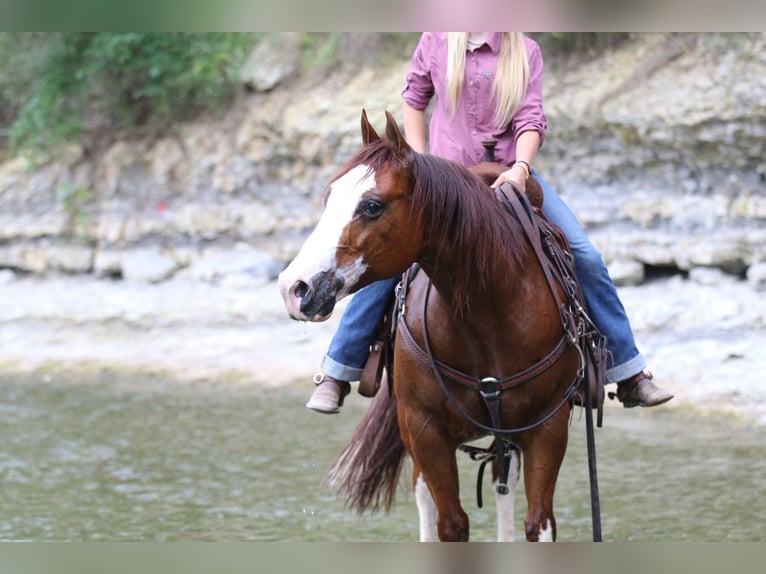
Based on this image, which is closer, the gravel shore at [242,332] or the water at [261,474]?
the water at [261,474]

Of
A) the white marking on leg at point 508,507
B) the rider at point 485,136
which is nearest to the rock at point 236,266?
the white marking on leg at point 508,507

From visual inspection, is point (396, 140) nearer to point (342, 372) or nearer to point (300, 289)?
point (300, 289)

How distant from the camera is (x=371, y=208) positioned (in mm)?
3084

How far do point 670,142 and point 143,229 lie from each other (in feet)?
23.4

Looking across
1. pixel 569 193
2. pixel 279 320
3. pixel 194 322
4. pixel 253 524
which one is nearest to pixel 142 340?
pixel 194 322

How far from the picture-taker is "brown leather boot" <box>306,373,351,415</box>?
14.4ft

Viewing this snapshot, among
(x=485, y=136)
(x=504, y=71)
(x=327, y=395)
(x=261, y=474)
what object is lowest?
(x=261, y=474)

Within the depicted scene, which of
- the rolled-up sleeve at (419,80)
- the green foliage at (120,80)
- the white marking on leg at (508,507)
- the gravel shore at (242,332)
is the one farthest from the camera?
the green foliage at (120,80)

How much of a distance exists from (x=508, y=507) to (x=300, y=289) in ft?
7.00

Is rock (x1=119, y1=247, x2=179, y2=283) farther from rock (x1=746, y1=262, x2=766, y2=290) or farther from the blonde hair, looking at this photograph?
the blonde hair

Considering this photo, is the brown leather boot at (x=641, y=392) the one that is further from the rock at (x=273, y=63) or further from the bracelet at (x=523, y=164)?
the rock at (x=273, y=63)

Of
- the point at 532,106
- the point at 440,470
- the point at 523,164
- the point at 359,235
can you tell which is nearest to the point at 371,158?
the point at 359,235

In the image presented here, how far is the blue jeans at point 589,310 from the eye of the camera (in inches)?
164

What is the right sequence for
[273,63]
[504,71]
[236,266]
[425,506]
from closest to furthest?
[504,71], [425,506], [236,266], [273,63]
